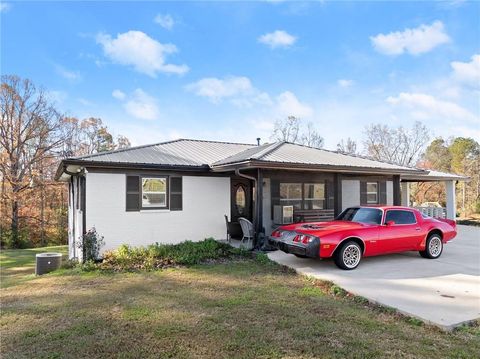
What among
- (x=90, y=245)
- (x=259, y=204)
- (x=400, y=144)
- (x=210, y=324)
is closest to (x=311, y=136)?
(x=400, y=144)

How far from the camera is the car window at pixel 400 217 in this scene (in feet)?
25.3

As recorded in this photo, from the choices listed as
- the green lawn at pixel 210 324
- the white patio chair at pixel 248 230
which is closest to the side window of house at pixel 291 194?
the white patio chair at pixel 248 230

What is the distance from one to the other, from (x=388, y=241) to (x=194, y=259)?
4799mm

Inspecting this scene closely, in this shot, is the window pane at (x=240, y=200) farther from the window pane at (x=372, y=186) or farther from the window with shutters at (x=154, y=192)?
the window pane at (x=372, y=186)

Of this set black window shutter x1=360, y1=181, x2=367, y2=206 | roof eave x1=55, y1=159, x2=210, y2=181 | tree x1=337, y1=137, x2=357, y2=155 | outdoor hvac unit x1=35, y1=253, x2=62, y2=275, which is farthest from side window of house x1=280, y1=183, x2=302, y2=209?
tree x1=337, y1=137, x2=357, y2=155

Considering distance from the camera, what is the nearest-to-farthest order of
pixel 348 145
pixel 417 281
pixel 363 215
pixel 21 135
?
pixel 417 281
pixel 363 215
pixel 21 135
pixel 348 145

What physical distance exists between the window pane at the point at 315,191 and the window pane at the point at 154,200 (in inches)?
203

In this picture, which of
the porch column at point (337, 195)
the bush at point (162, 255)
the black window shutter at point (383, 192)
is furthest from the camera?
the black window shutter at point (383, 192)

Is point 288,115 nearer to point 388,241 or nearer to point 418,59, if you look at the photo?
point 418,59

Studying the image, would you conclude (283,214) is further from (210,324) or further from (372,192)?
(210,324)

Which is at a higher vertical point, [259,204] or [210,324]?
[259,204]

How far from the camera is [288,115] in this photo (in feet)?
110

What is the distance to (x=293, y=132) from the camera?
3397cm

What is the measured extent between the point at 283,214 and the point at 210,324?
684cm
